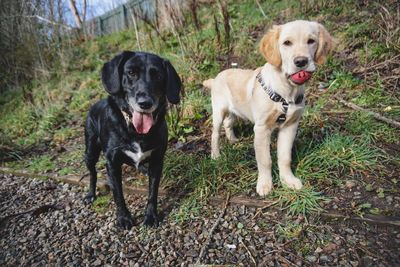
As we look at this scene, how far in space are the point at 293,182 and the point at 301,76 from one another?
965 mm

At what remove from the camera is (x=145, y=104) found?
2.20m

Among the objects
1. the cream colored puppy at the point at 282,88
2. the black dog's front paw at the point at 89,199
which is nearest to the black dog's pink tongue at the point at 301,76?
the cream colored puppy at the point at 282,88

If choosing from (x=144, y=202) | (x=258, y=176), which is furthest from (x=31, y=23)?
→ (x=258, y=176)

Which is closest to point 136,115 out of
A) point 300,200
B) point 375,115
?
point 300,200

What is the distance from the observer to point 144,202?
3.03 meters

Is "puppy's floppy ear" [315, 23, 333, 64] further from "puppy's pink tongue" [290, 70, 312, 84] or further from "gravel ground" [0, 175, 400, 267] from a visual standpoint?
"gravel ground" [0, 175, 400, 267]

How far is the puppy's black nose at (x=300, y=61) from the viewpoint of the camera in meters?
2.29

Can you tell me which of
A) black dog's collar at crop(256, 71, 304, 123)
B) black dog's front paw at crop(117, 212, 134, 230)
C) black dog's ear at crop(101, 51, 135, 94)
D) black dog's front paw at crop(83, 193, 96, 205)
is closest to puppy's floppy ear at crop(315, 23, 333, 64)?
black dog's collar at crop(256, 71, 304, 123)

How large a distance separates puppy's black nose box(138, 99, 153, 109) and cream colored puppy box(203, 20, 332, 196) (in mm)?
1018

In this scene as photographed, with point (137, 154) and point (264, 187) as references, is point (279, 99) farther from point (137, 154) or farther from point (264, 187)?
point (137, 154)

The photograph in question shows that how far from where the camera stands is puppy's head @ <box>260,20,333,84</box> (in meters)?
2.35

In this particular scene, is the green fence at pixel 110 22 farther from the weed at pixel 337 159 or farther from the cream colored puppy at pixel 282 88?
the weed at pixel 337 159

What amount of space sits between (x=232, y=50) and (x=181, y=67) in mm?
1014

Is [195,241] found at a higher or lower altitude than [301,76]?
lower
